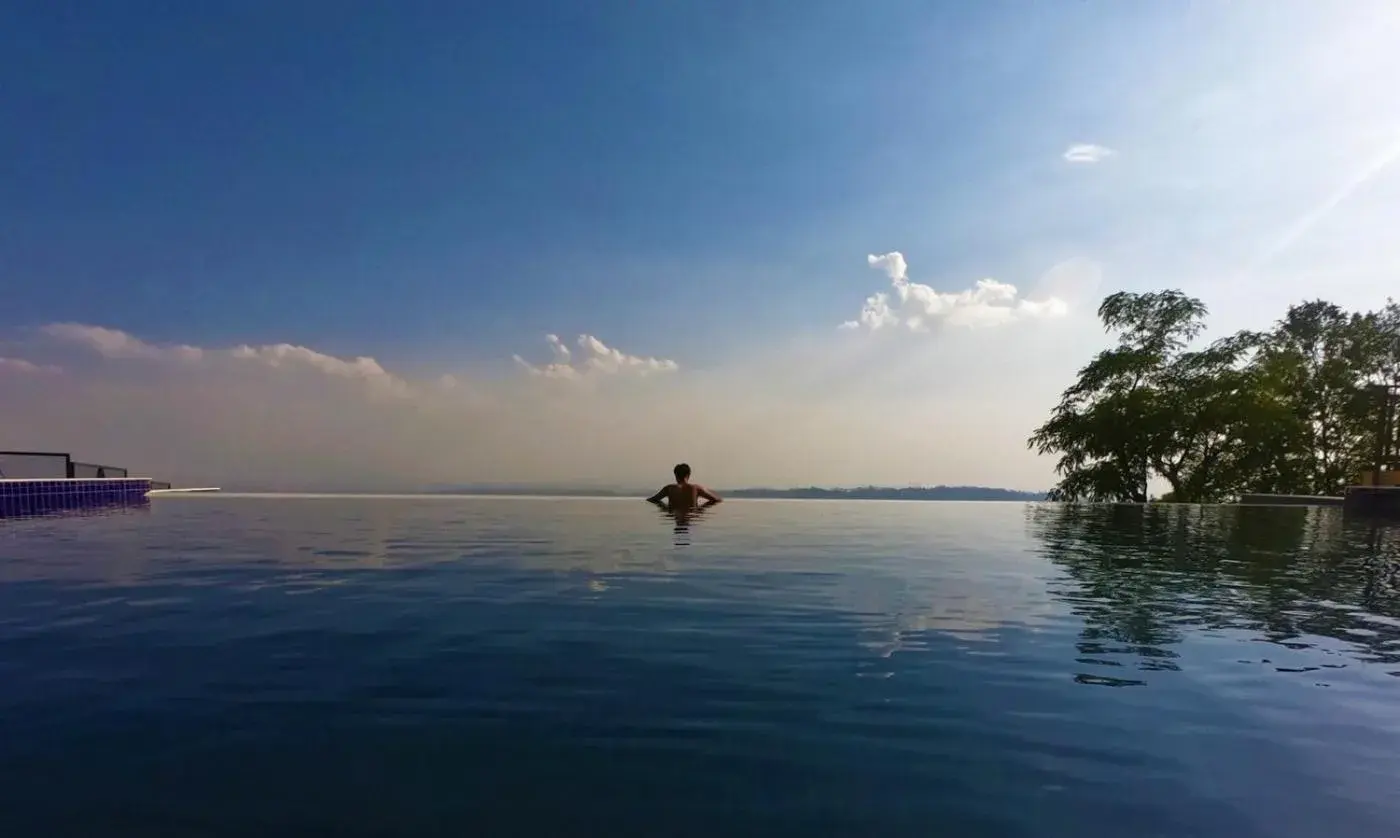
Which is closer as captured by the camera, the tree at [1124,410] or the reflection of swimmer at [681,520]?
the reflection of swimmer at [681,520]

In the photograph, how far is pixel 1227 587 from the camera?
1057 centimetres

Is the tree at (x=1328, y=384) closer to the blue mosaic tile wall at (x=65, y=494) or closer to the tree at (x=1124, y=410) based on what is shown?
the tree at (x=1124, y=410)

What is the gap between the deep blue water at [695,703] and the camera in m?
3.71

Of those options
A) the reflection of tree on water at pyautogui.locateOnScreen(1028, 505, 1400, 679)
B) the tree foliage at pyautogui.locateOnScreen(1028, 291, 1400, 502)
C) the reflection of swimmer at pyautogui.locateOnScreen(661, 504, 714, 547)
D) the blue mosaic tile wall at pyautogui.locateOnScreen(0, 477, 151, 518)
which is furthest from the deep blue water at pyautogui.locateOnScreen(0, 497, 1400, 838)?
the tree foliage at pyautogui.locateOnScreen(1028, 291, 1400, 502)

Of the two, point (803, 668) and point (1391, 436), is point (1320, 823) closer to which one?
point (803, 668)

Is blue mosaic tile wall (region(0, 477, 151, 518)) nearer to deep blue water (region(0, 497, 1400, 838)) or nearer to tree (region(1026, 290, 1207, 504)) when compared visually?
Result: deep blue water (region(0, 497, 1400, 838))

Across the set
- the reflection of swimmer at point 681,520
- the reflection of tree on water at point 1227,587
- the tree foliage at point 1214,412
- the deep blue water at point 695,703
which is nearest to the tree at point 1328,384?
the tree foliage at point 1214,412

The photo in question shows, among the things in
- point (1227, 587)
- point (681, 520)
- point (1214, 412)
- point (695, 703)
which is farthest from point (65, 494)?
point (1214, 412)

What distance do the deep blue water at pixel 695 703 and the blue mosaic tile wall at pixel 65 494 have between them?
2203cm

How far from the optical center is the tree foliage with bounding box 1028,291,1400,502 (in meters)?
40.9

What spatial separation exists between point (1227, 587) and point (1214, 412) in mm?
36135

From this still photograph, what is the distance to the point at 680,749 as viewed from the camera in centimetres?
445

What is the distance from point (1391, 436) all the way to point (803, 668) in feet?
169

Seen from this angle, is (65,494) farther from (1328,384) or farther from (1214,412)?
(1328,384)
